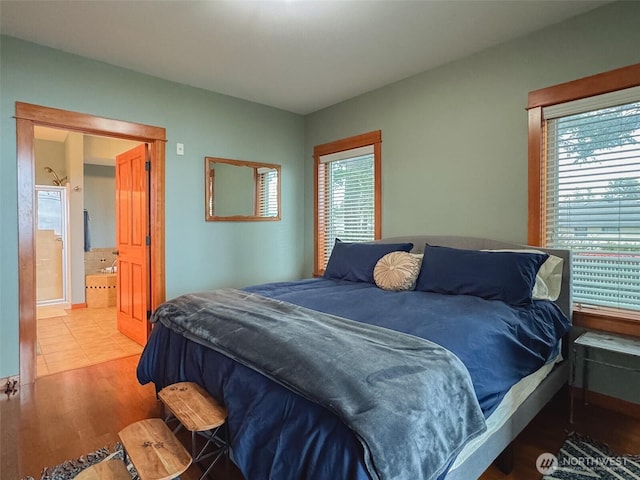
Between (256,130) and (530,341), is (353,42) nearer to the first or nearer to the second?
(256,130)

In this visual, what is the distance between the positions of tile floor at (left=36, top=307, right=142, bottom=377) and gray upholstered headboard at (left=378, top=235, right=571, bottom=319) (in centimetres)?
289

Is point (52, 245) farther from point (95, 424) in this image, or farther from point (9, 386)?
point (95, 424)

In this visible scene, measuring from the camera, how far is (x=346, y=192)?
164 inches

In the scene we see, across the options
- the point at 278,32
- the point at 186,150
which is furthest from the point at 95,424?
the point at 278,32

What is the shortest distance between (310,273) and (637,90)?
11.3 feet

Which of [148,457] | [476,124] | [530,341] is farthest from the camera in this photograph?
[476,124]

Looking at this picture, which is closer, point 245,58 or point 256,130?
point 245,58

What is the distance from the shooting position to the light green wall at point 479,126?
7.82 feet

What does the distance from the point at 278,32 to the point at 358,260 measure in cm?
190

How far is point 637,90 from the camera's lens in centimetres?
222

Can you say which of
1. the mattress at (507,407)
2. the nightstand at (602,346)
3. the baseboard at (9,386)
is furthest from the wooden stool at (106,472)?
the nightstand at (602,346)

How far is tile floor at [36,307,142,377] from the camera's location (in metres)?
3.27

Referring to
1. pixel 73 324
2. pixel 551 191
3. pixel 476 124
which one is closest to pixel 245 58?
pixel 476 124

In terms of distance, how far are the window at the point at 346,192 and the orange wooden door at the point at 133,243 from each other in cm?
193
